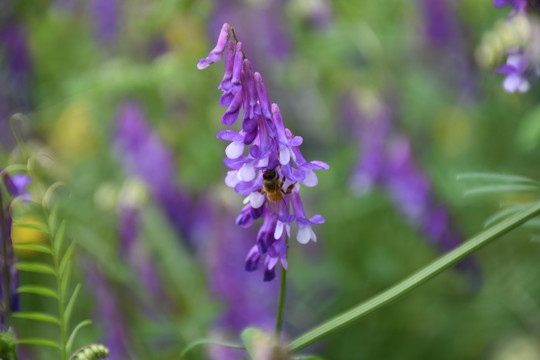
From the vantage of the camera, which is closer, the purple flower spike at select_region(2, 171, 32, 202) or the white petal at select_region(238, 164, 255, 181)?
the white petal at select_region(238, 164, 255, 181)

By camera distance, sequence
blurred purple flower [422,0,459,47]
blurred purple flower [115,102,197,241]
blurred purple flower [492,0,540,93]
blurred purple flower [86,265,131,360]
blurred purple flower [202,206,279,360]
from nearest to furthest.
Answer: blurred purple flower [492,0,540,93] < blurred purple flower [86,265,131,360] < blurred purple flower [202,206,279,360] < blurred purple flower [115,102,197,241] < blurred purple flower [422,0,459,47]

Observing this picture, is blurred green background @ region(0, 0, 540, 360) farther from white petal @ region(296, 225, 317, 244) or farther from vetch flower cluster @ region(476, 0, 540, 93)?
white petal @ region(296, 225, 317, 244)

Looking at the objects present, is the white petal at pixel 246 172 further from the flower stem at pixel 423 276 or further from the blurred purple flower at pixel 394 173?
the blurred purple flower at pixel 394 173

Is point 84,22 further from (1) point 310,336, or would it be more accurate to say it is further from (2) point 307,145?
(1) point 310,336

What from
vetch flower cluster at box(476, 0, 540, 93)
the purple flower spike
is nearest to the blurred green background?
the purple flower spike

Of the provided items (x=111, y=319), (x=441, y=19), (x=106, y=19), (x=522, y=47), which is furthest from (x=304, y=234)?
(x=106, y=19)

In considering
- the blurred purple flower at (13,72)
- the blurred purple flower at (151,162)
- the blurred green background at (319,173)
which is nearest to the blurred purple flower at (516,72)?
the blurred green background at (319,173)

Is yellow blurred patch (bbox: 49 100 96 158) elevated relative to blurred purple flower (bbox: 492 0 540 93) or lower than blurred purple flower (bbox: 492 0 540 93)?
elevated
